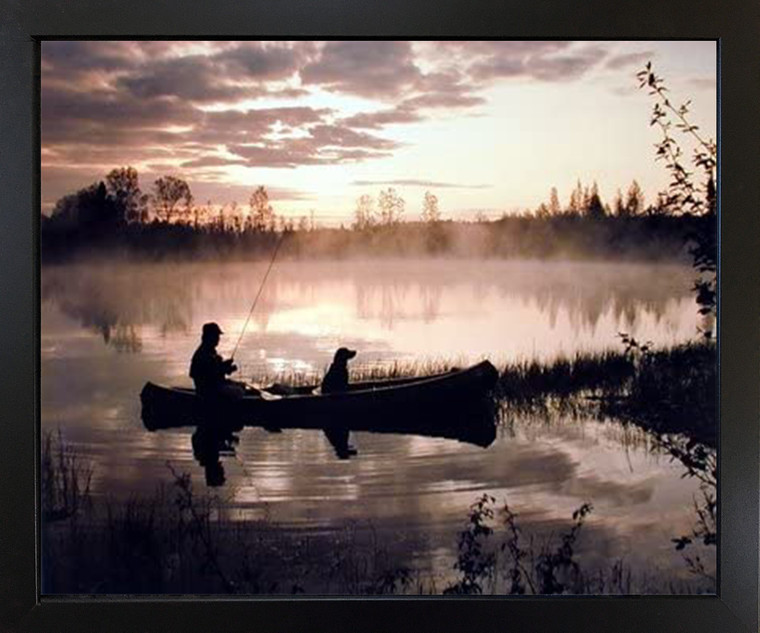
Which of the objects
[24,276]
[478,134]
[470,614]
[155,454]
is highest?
[478,134]

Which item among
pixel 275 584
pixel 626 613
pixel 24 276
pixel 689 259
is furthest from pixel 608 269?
pixel 24 276

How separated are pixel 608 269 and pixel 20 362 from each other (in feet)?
2.88

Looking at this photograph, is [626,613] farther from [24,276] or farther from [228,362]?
[24,276]

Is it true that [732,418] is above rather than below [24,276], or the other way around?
below

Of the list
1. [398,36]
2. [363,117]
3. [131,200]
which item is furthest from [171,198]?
[398,36]

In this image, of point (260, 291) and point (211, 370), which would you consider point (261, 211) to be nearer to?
point (260, 291)

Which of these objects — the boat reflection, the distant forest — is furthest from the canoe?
the distant forest

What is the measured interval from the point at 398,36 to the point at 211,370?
0.56 meters

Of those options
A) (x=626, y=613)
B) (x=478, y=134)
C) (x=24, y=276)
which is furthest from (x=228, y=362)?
(x=626, y=613)

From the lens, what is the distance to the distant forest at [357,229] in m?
2.45

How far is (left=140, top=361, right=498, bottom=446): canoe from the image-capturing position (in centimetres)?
245

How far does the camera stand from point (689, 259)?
2465 mm

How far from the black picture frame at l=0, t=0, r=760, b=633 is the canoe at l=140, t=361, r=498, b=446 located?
219 millimetres

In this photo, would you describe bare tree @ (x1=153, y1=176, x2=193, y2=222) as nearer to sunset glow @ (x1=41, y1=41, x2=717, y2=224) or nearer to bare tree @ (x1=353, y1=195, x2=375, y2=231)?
sunset glow @ (x1=41, y1=41, x2=717, y2=224)
